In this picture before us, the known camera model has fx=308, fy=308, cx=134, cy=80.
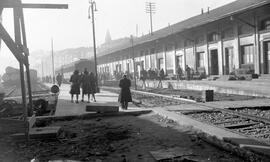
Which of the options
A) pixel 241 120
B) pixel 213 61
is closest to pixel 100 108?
pixel 241 120

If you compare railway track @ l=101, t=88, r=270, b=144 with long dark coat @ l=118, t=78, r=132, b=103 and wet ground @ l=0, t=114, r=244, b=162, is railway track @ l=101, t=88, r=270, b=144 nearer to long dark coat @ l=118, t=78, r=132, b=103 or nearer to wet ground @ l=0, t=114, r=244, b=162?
wet ground @ l=0, t=114, r=244, b=162

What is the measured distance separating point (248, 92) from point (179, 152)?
11627 mm

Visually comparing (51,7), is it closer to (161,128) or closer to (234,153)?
(161,128)

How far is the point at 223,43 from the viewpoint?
24531mm

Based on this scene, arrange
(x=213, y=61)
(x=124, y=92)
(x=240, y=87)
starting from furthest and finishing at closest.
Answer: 1. (x=213, y=61)
2. (x=240, y=87)
3. (x=124, y=92)

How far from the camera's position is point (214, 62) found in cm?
2645

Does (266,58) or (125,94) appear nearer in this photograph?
(125,94)

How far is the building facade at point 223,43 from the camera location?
67.6 feet

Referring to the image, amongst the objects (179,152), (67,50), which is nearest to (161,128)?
(179,152)

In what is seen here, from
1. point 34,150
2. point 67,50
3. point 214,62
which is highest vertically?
point 67,50

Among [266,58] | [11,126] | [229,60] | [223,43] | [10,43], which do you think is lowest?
[11,126]

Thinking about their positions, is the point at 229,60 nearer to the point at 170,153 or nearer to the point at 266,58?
the point at 266,58

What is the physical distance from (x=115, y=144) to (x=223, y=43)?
1992cm

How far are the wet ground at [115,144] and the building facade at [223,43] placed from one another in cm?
1381
